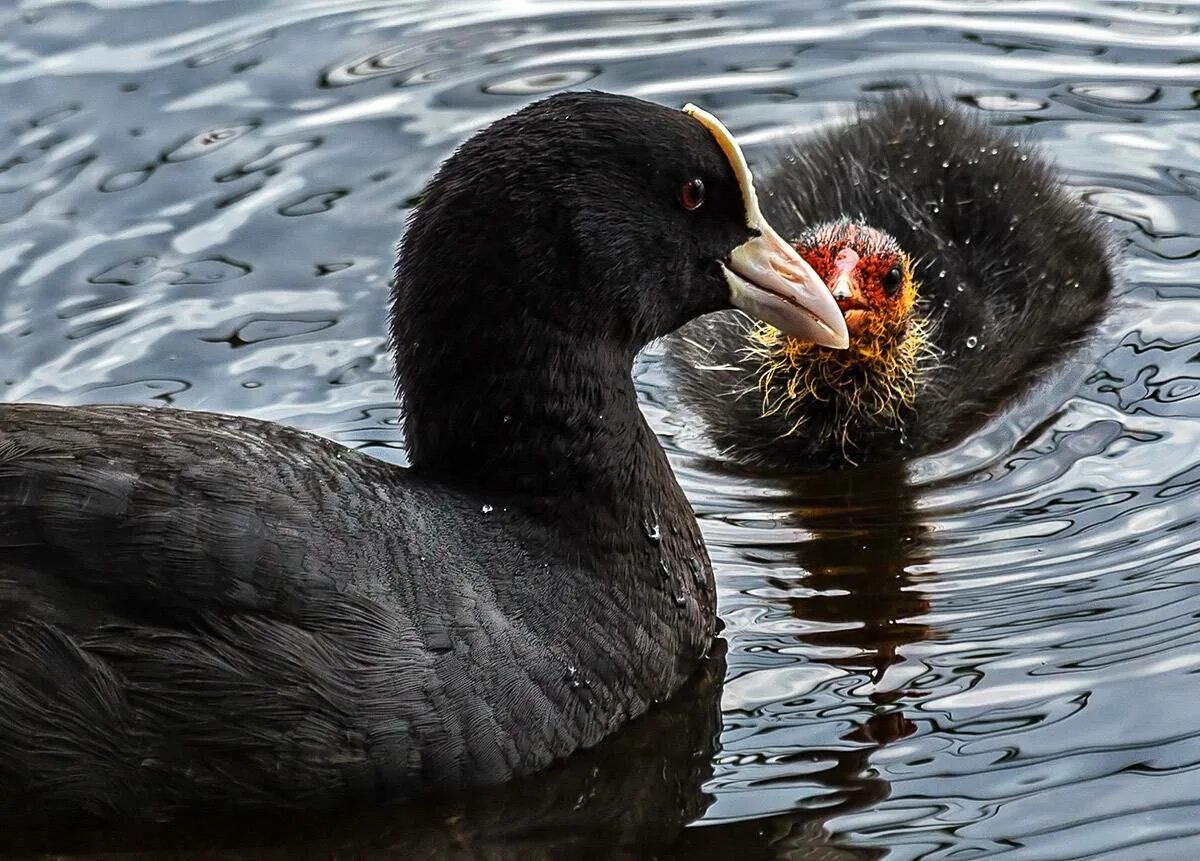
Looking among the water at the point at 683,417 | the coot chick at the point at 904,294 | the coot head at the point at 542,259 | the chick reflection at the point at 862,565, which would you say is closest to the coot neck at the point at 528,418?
the coot head at the point at 542,259

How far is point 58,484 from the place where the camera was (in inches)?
179

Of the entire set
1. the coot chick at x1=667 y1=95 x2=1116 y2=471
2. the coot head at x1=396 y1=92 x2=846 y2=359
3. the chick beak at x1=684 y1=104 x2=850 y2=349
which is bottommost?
the coot chick at x1=667 y1=95 x2=1116 y2=471

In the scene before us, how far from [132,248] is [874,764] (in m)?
3.68

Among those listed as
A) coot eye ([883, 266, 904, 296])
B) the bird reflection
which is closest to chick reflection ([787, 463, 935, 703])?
the bird reflection

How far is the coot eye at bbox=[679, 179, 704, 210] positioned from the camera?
5.14m

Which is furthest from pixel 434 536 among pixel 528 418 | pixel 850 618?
pixel 850 618

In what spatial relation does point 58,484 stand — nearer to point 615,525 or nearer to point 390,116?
point 615,525

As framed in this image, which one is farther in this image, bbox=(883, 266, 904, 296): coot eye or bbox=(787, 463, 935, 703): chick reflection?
bbox=(883, 266, 904, 296): coot eye

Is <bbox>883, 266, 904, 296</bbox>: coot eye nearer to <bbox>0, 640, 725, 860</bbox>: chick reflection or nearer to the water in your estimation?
the water

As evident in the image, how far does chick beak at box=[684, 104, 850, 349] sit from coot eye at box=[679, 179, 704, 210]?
0.11 meters

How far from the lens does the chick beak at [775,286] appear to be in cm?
534

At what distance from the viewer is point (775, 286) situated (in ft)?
17.7

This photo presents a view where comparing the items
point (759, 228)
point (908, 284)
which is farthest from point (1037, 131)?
point (759, 228)

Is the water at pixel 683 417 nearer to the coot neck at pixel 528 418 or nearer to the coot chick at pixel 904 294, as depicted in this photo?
the coot chick at pixel 904 294
